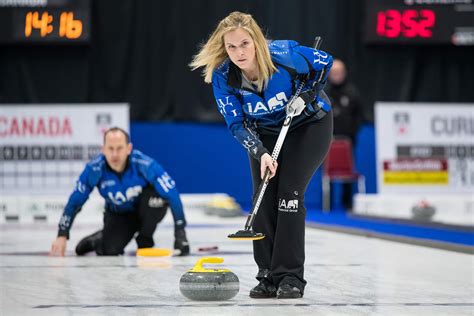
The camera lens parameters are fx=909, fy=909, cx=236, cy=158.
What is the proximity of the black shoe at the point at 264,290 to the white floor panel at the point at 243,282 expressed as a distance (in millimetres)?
71

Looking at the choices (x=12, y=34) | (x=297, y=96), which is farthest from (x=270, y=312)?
(x=12, y=34)

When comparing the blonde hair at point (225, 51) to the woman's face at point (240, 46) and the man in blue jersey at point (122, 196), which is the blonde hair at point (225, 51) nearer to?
the woman's face at point (240, 46)

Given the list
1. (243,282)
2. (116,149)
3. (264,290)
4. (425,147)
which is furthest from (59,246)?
(425,147)

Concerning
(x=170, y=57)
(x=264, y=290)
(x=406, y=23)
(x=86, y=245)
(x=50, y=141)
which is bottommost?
(x=86, y=245)

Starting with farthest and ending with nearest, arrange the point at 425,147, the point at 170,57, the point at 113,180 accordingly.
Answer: the point at 170,57, the point at 425,147, the point at 113,180

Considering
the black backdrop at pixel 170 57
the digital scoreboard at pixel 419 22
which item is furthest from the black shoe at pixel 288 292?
the black backdrop at pixel 170 57

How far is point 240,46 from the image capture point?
3629 millimetres

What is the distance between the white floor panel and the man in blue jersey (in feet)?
0.49

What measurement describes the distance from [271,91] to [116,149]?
6.88ft

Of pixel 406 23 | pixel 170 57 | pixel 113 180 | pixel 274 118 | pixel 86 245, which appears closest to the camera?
pixel 274 118

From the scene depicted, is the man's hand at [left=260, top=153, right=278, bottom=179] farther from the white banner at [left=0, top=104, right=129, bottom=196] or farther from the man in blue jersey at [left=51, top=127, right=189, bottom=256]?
the white banner at [left=0, top=104, right=129, bottom=196]

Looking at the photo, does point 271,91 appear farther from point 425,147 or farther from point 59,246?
point 425,147

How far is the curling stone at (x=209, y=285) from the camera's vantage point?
3576 mm

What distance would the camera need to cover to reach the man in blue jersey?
570 cm
